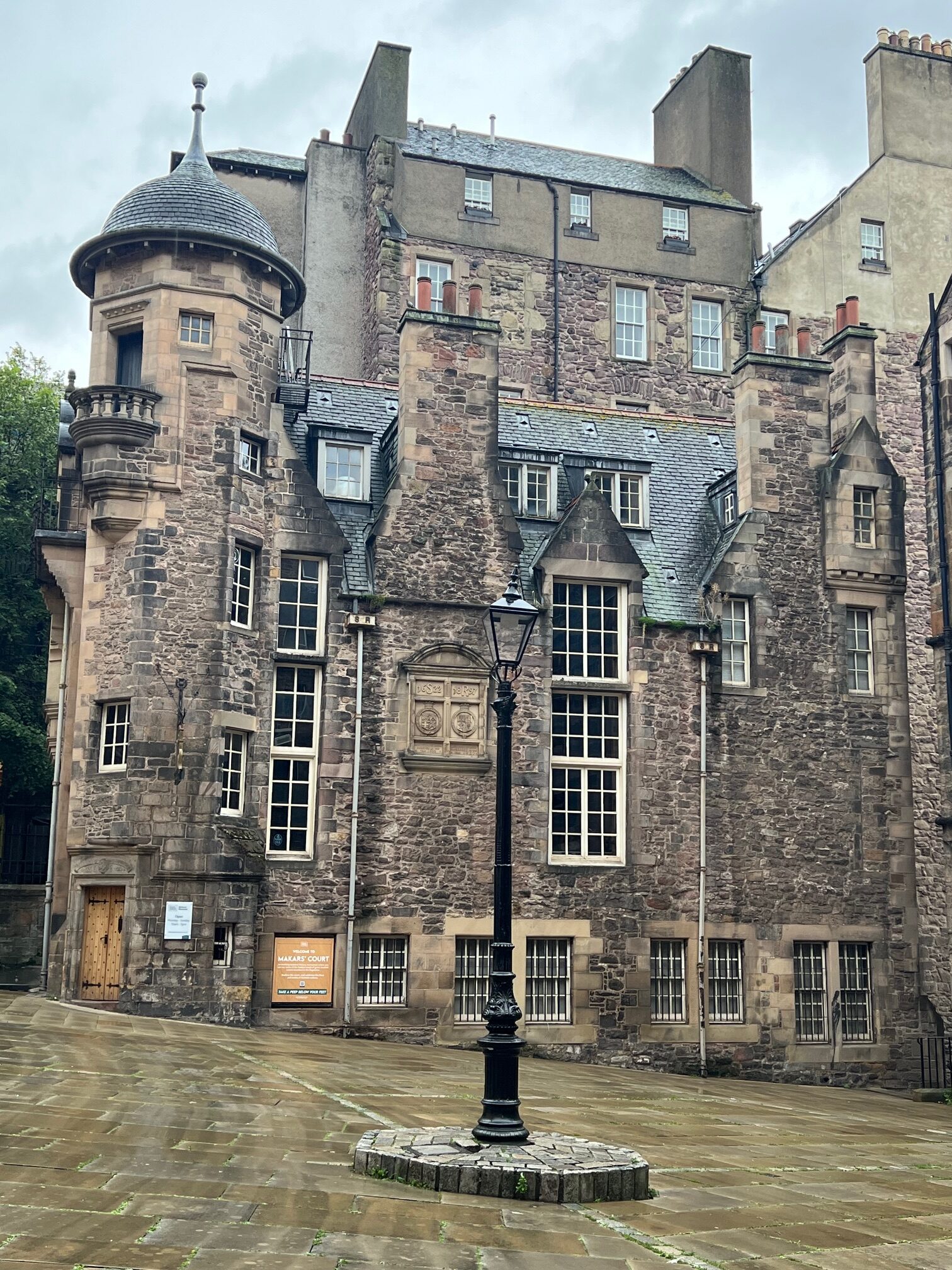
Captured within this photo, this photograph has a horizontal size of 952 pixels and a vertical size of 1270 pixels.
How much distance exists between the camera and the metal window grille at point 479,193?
3719cm

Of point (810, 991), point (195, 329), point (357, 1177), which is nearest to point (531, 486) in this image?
point (195, 329)

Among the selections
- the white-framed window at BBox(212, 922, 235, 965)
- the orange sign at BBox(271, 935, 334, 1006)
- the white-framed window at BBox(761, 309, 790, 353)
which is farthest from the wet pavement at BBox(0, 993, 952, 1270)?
the white-framed window at BBox(761, 309, 790, 353)

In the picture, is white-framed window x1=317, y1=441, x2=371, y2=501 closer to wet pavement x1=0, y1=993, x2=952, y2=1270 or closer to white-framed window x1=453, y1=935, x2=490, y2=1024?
white-framed window x1=453, y1=935, x2=490, y2=1024

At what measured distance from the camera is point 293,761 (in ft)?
81.3

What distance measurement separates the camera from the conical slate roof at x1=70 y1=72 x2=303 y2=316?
82.1ft

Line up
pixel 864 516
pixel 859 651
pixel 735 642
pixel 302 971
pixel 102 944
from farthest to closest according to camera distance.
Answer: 1. pixel 864 516
2. pixel 859 651
3. pixel 735 642
4. pixel 302 971
5. pixel 102 944

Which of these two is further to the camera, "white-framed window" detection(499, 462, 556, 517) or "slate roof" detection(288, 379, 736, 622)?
"white-framed window" detection(499, 462, 556, 517)

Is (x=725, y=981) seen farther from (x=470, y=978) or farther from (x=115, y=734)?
(x=115, y=734)

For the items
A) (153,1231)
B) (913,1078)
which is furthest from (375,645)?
(153,1231)

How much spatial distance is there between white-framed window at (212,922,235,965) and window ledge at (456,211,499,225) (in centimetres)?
2100

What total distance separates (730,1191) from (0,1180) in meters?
5.99

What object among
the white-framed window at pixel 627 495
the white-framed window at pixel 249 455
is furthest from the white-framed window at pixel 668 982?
the white-framed window at pixel 249 455

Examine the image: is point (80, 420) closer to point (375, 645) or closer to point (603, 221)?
point (375, 645)

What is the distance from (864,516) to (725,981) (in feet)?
31.3
